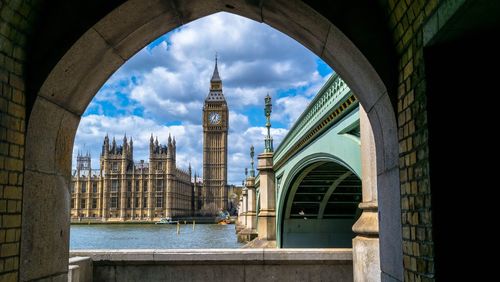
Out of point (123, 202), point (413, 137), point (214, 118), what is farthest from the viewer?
point (214, 118)

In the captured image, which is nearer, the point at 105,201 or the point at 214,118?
the point at 105,201

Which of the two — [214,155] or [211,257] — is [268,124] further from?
[214,155]

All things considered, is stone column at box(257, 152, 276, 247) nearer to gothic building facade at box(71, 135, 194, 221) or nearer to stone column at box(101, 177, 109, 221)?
gothic building facade at box(71, 135, 194, 221)

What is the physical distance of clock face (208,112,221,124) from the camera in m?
162

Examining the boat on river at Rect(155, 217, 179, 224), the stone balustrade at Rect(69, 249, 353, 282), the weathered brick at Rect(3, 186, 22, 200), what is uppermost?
the weathered brick at Rect(3, 186, 22, 200)

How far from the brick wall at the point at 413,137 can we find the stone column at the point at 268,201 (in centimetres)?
2757

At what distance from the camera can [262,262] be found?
9203mm

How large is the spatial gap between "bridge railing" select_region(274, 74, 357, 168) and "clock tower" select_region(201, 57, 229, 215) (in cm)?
13378

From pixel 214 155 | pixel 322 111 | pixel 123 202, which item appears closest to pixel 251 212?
pixel 322 111

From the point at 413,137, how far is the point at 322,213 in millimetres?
27642

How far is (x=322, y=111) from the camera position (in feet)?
50.5

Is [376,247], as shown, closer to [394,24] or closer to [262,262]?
[262,262]

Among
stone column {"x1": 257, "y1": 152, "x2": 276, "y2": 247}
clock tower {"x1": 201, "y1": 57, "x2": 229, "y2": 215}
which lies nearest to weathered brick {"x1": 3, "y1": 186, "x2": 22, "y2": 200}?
stone column {"x1": 257, "y1": 152, "x2": 276, "y2": 247}

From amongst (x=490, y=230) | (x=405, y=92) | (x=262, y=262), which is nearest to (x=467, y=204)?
(x=490, y=230)
